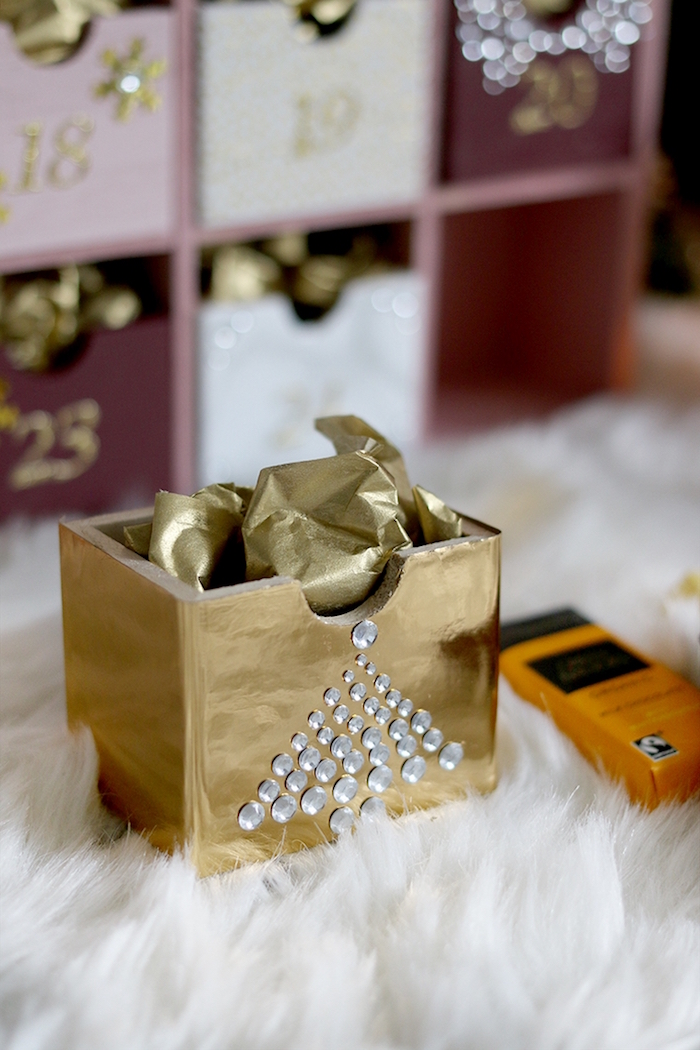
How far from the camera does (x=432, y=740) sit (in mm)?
644

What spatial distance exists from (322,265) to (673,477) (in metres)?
0.40

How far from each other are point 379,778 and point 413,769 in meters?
0.02

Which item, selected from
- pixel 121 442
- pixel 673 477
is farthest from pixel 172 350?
pixel 673 477

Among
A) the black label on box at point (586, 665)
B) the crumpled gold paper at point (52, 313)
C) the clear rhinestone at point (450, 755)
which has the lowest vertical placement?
the black label on box at point (586, 665)

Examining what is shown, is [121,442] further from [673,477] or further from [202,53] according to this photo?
[673,477]

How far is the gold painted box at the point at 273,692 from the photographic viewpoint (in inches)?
22.3

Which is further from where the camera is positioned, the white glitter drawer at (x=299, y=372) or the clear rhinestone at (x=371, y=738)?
the white glitter drawer at (x=299, y=372)

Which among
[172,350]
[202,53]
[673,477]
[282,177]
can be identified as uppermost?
[202,53]

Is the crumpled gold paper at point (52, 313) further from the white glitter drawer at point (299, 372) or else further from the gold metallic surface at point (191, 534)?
the gold metallic surface at point (191, 534)

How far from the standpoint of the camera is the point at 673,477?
1.21m

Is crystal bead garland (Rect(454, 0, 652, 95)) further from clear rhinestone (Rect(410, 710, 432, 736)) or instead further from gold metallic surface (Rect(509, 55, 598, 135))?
clear rhinestone (Rect(410, 710, 432, 736))

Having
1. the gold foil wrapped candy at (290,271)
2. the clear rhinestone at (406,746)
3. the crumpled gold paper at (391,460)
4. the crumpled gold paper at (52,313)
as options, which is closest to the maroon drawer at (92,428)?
the crumpled gold paper at (52,313)

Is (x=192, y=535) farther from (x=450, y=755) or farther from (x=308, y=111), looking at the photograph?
(x=308, y=111)

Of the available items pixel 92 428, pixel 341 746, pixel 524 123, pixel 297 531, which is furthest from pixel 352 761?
pixel 524 123
